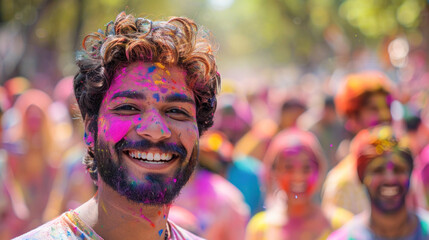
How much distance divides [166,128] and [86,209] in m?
0.43

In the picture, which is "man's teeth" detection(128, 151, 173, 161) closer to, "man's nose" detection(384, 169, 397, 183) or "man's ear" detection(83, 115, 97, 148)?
"man's ear" detection(83, 115, 97, 148)

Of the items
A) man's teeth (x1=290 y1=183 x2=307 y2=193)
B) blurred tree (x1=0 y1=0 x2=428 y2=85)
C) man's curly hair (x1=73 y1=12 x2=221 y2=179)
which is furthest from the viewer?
blurred tree (x1=0 y1=0 x2=428 y2=85)

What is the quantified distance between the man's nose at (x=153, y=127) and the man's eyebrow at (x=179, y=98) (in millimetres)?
93

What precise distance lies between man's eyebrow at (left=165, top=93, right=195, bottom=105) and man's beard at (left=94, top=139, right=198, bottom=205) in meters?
0.18

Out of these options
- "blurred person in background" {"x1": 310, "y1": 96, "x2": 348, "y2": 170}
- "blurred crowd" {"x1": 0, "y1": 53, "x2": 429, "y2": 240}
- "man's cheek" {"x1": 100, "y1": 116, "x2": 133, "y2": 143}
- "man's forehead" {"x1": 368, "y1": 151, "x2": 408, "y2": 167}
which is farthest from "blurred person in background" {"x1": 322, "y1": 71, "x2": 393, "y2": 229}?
"man's cheek" {"x1": 100, "y1": 116, "x2": 133, "y2": 143}

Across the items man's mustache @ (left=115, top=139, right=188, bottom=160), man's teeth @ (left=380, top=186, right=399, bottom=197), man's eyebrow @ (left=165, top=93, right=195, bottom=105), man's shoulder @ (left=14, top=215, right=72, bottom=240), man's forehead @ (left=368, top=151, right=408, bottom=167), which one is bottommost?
man's shoulder @ (left=14, top=215, right=72, bottom=240)

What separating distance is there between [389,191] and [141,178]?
241 cm

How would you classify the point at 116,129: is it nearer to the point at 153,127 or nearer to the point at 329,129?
the point at 153,127

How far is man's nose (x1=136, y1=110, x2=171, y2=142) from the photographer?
7.60 ft

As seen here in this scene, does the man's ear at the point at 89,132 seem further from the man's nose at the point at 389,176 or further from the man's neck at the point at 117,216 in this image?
the man's nose at the point at 389,176

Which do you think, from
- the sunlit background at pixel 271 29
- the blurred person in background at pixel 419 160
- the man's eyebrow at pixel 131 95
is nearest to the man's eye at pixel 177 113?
the man's eyebrow at pixel 131 95

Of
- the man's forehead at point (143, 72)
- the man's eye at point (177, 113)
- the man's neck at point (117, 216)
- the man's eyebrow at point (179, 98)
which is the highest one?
the man's forehead at point (143, 72)

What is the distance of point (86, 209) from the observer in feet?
7.75

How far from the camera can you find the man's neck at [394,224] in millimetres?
4207
